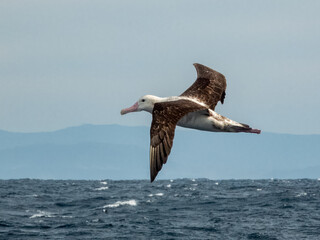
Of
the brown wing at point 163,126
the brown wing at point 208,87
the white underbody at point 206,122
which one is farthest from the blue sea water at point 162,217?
the brown wing at point 163,126

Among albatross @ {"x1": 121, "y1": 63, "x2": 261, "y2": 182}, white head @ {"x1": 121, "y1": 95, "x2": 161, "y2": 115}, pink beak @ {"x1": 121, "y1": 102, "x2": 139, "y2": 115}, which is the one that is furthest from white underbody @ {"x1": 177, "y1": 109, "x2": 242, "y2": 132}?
pink beak @ {"x1": 121, "y1": 102, "x2": 139, "y2": 115}

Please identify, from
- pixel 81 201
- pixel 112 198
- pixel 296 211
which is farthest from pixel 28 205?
pixel 296 211

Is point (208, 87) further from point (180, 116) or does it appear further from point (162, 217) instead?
point (162, 217)

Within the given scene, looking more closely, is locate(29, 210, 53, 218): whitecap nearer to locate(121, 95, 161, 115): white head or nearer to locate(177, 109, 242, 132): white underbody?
locate(121, 95, 161, 115): white head

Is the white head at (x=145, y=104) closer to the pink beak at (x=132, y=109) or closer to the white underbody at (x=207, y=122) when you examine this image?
the pink beak at (x=132, y=109)

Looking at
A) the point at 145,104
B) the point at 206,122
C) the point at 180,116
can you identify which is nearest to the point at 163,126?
the point at 180,116

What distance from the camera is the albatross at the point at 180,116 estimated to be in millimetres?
12105

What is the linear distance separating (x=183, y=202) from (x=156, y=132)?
64330 millimetres

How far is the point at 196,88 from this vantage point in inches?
646

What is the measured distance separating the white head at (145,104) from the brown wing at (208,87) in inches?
56.2

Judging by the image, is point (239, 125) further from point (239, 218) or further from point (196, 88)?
point (239, 218)

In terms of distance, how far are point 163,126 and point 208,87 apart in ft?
13.1

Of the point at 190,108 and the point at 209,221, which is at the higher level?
the point at 190,108

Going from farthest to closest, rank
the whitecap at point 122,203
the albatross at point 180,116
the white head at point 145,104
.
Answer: the whitecap at point 122,203 → the white head at point 145,104 → the albatross at point 180,116
